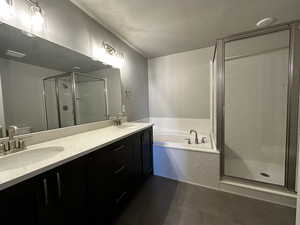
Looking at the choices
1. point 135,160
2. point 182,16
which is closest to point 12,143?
point 135,160

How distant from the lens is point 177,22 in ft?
6.07

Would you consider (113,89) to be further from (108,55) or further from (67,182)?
(67,182)

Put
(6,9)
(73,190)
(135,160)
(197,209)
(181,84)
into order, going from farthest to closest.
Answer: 1. (181,84)
2. (135,160)
3. (197,209)
4. (6,9)
5. (73,190)

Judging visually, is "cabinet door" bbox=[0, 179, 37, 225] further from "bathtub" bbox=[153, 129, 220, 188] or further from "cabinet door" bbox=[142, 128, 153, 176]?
"bathtub" bbox=[153, 129, 220, 188]

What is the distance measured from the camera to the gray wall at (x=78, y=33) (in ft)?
4.05

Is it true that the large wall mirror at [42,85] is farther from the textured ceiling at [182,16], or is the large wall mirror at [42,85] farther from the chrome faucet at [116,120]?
the textured ceiling at [182,16]

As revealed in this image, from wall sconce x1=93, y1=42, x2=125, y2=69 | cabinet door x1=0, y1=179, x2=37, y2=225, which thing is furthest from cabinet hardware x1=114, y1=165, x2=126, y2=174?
wall sconce x1=93, y1=42, x2=125, y2=69

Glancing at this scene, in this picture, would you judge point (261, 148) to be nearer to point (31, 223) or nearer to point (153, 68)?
point (153, 68)

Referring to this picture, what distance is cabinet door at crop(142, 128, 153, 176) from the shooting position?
1803 millimetres

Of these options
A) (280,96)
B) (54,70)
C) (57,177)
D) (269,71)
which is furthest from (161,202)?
(269,71)

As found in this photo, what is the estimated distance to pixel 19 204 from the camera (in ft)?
2.07

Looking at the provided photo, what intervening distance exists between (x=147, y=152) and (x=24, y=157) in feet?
4.26

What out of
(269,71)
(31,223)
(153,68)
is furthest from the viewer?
(153,68)

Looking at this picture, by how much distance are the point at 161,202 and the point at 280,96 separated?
227 centimetres
